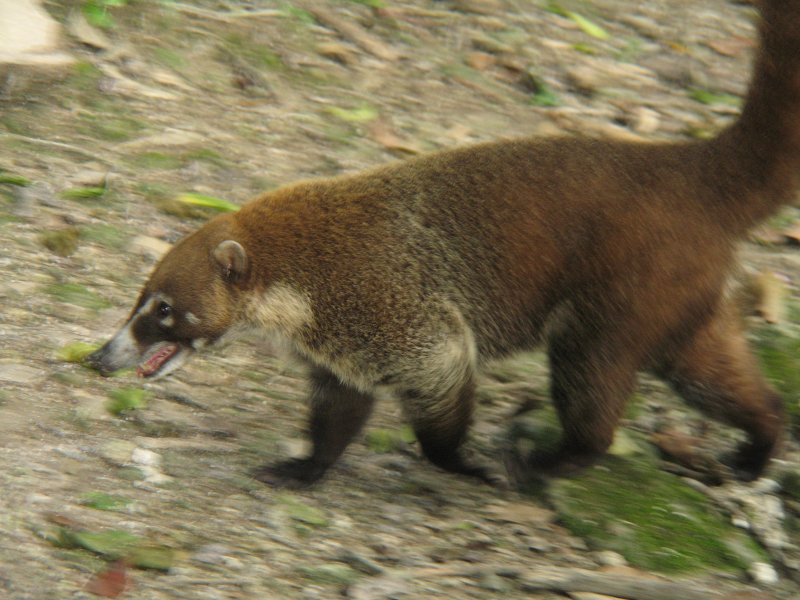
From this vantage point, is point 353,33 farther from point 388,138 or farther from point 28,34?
point 28,34

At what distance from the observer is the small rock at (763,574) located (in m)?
3.74

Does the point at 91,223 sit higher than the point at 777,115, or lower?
lower

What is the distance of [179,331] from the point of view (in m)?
3.83

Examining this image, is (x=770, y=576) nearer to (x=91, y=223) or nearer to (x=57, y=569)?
(x=57, y=569)

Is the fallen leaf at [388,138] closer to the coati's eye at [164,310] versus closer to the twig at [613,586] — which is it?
the coati's eye at [164,310]

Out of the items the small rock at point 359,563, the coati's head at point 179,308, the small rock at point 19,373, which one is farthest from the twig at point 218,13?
the small rock at point 359,563

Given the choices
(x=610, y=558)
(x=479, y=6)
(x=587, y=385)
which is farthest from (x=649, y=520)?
(x=479, y=6)

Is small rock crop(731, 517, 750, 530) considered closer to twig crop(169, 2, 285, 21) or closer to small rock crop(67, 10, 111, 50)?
small rock crop(67, 10, 111, 50)

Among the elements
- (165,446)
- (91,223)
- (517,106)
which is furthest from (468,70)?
(165,446)

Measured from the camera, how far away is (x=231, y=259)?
3.81 m

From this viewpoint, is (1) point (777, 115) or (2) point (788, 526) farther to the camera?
(2) point (788, 526)

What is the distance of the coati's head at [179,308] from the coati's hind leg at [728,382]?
5.09 ft

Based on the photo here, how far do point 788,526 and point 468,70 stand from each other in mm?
3857

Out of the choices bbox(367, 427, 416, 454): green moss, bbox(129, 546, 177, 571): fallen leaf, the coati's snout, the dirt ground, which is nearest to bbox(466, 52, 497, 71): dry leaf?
the dirt ground
